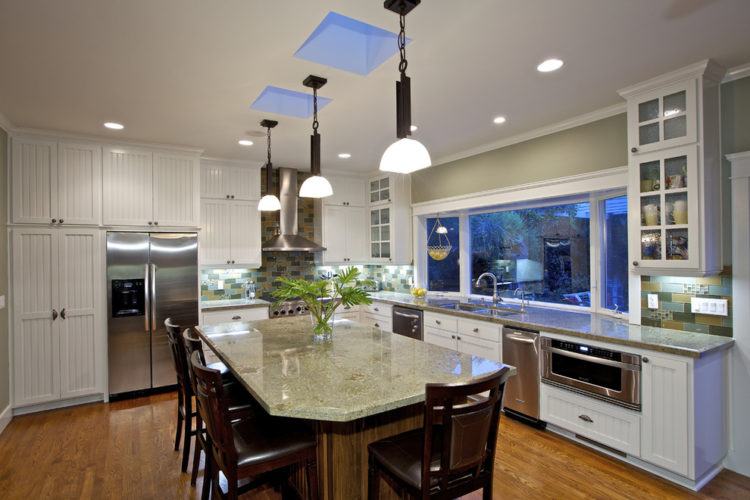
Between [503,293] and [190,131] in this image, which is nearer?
[190,131]

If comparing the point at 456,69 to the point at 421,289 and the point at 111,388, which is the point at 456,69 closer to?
the point at 421,289

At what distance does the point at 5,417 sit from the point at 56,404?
0.42m

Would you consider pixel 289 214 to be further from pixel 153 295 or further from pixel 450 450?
pixel 450 450

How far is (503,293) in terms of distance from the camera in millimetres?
4664

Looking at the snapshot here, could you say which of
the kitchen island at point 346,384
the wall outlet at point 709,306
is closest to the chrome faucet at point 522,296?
the wall outlet at point 709,306

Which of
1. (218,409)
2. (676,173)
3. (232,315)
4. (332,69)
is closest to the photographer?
(218,409)

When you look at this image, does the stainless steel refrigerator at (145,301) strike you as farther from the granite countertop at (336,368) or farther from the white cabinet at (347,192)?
the white cabinet at (347,192)

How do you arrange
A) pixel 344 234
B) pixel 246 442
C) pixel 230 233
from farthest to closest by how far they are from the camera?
pixel 344 234
pixel 230 233
pixel 246 442

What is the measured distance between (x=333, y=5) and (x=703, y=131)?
8.00 ft

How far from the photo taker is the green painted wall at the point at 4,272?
11.5 ft

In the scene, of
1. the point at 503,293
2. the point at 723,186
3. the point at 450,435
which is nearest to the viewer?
the point at 450,435

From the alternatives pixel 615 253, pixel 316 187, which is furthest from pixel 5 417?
pixel 615 253

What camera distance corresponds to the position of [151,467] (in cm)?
281

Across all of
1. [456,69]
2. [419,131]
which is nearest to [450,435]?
[456,69]
